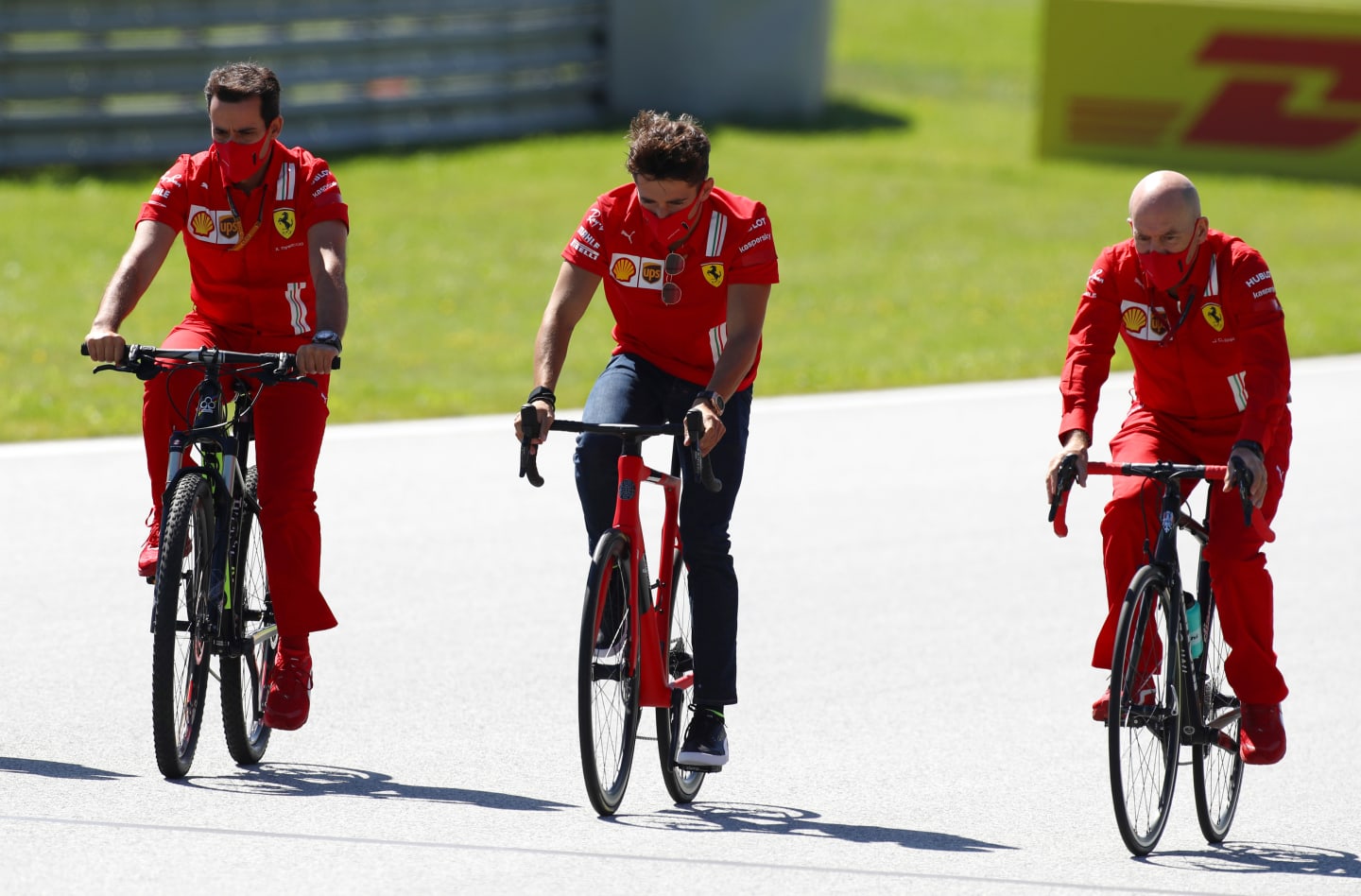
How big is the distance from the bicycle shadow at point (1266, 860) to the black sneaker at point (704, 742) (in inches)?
46.6

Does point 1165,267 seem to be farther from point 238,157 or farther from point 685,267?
point 238,157

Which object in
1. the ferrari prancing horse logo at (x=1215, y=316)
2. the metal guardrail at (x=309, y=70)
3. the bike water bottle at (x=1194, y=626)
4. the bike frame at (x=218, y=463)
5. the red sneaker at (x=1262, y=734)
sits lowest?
the red sneaker at (x=1262, y=734)

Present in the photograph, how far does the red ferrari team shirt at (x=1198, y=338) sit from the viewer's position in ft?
18.5

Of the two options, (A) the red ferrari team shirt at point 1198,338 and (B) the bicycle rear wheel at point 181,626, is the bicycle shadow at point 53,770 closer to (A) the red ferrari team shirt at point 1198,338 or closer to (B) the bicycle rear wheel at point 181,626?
(B) the bicycle rear wheel at point 181,626

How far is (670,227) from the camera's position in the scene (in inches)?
226

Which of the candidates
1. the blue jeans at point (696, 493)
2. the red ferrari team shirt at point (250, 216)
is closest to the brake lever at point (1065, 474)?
the blue jeans at point (696, 493)

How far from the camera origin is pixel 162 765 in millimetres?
5762

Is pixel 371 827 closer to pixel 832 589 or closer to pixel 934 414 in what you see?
pixel 832 589

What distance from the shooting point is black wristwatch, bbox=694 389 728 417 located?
5527 millimetres

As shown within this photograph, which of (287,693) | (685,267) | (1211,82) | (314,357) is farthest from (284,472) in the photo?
(1211,82)

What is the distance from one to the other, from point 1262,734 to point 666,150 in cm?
232

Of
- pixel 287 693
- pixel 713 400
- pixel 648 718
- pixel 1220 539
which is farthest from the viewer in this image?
pixel 648 718

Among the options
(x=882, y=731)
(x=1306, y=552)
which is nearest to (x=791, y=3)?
(x=1306, y=552)

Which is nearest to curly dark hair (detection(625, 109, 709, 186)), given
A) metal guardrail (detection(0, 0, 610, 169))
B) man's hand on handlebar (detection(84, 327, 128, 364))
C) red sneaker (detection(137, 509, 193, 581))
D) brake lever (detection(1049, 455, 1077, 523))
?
brake lever (detection(1049, 455, 1077, 523))
